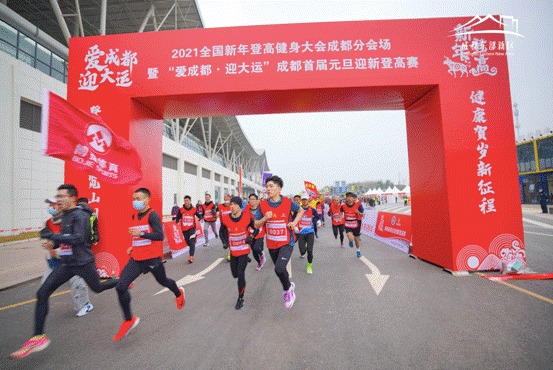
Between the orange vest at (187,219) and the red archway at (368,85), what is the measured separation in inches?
84.1

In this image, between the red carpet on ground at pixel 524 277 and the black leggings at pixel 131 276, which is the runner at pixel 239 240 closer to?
the black leggings at pixel 131 276

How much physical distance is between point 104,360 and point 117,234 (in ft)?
12.0

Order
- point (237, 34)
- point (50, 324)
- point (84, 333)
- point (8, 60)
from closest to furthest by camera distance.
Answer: point (84, 333)
point (50, 324)
point (237, 34)
point (8, 60)

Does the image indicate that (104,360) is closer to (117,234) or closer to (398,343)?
(398,343)

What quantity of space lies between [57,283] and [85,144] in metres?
2.23

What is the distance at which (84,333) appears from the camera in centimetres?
339

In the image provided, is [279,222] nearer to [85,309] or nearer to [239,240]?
[239,240]

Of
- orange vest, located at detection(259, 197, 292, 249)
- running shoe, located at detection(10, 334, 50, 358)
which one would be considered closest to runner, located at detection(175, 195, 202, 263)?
orange vest, located at detection(259, 197, 292, 249)

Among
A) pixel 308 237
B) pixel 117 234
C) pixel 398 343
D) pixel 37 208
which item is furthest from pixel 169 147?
pixel 398 343

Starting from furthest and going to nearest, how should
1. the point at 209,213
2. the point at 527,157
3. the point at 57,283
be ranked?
the point at 527,157
the point at 209,213
the point at 57,283

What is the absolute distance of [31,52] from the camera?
12328 millimetres

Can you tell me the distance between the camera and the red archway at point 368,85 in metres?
5.69

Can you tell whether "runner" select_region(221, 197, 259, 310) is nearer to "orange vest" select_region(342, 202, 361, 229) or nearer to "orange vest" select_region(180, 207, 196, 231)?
"orange vest" select_region(180, 207, 196, 231)

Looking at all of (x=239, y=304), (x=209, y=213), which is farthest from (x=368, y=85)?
(x=209, y=213)
